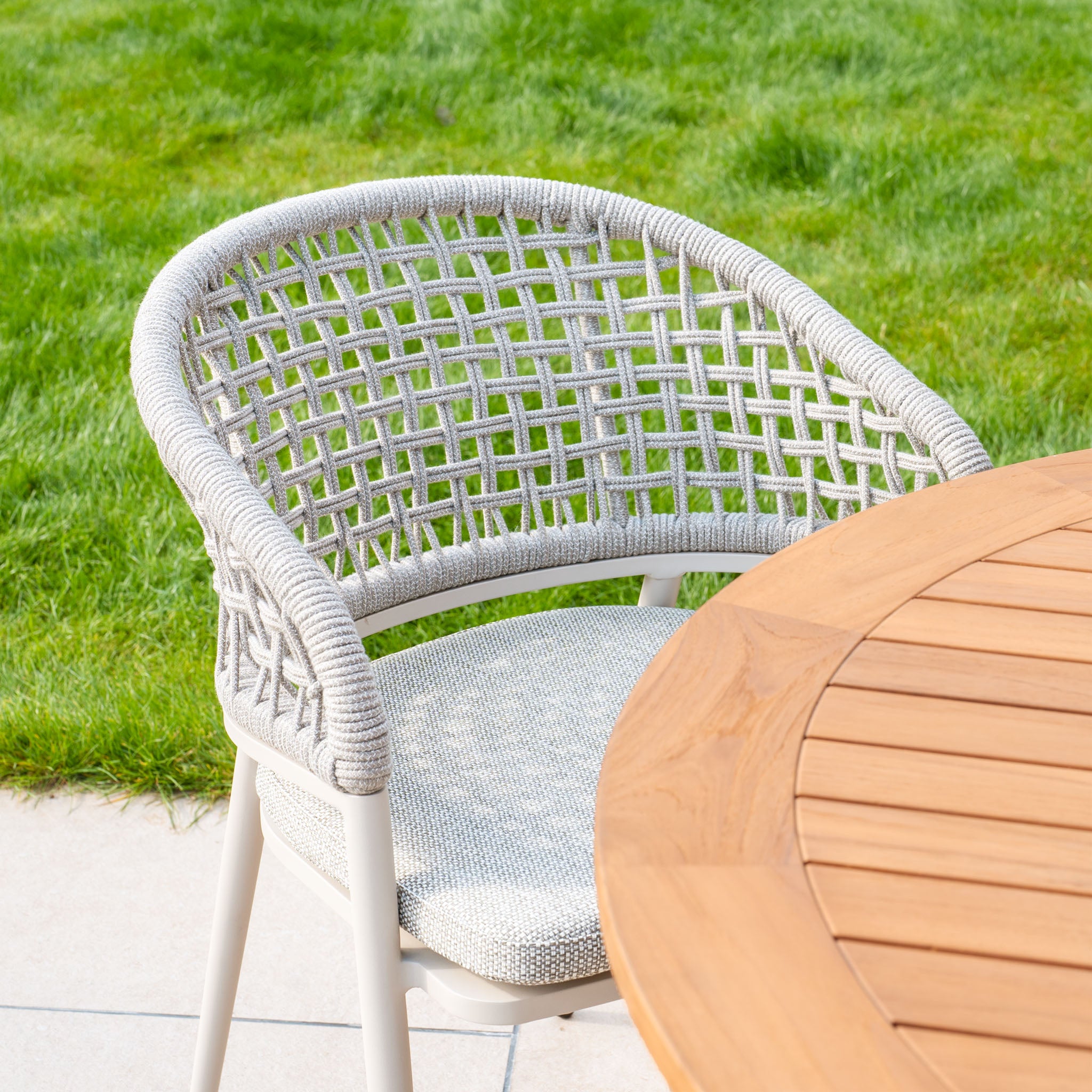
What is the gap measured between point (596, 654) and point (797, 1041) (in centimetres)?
74

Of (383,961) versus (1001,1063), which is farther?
(383,961)

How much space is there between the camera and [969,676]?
82 centimetres

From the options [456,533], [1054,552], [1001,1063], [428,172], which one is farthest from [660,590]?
[428,172]

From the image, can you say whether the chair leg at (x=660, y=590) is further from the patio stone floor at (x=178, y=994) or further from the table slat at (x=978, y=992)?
the table slat at (x=978, y=992)

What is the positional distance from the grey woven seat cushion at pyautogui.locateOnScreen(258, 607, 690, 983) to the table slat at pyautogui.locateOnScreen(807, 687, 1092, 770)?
0.27 metres

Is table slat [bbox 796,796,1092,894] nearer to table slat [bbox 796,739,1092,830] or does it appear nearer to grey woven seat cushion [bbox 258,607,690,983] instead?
table slat [bbox 796,739,1092,830]

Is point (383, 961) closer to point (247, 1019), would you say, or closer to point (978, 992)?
point (978, 992)

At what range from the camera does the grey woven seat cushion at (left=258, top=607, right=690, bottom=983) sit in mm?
936

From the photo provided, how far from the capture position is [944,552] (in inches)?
37.2

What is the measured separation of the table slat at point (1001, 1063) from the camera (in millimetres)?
549

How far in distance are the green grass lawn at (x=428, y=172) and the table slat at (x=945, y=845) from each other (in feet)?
4.28

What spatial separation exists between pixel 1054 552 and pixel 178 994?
1122 mm

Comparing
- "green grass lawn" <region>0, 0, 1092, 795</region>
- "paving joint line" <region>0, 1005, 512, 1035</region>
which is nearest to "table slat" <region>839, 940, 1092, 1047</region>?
"paving joint line" <region>0, 1005, 512, 1035</region>

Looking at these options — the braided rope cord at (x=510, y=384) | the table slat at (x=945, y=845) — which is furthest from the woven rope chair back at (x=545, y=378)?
the table slat at (x=945, y=845)
